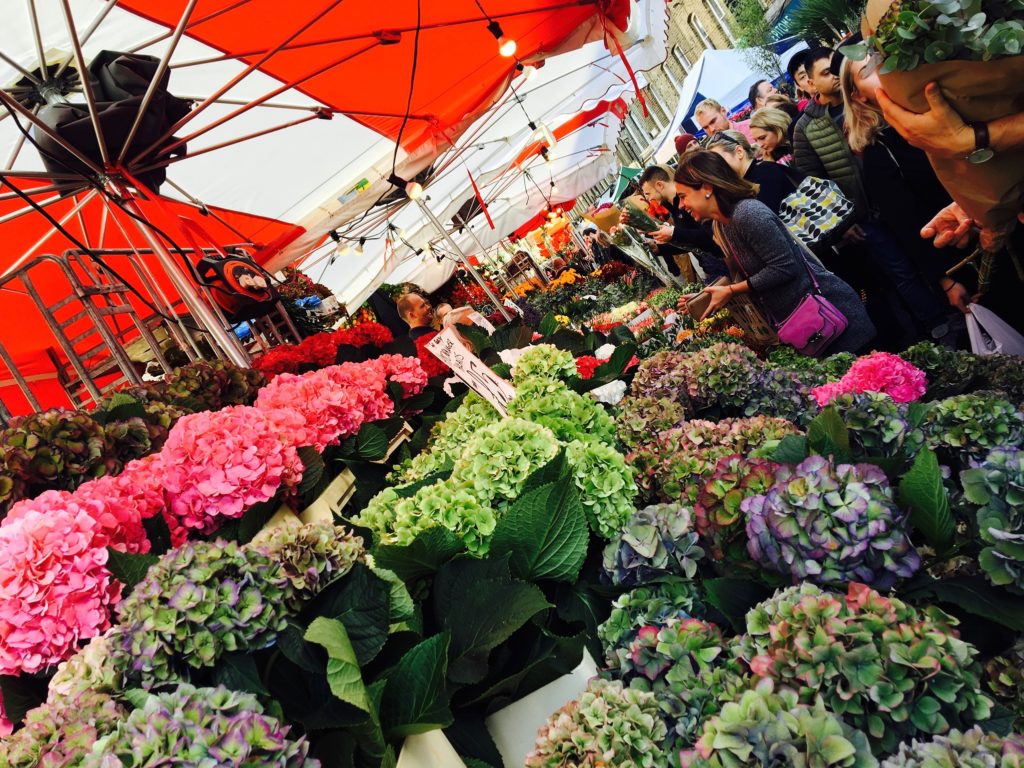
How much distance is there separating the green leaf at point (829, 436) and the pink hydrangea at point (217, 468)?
0.90 m

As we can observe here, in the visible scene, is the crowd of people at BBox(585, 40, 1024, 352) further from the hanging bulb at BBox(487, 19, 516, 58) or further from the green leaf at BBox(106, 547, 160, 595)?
the green leaf at BBox(106, 547, 160, 595)

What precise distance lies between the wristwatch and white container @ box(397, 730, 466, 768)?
1.29m

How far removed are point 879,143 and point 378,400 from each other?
2.44 metres

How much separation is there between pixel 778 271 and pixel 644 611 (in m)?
2.07

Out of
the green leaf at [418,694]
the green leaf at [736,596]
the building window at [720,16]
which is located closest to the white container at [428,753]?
the green leaf at [418,694]

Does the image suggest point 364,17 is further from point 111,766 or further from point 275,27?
point 111,766

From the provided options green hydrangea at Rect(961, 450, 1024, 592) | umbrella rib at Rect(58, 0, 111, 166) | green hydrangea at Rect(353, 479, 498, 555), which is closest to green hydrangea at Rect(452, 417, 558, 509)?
green hydrangea at Rect(353, 479, 498, 555)

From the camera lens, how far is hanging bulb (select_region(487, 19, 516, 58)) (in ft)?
10.7

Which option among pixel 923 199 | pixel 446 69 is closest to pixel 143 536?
pixel 923 199

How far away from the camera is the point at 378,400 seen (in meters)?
1.71

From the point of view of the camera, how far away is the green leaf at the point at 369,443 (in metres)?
1.57

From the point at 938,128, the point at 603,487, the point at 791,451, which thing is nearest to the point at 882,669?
the point at 791,451

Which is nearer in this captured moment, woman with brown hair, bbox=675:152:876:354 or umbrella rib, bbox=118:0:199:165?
umbrella rib, bbox=118:0:199:165

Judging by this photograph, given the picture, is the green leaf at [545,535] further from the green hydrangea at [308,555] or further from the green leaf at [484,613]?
the green hydrangea at [308,555]
